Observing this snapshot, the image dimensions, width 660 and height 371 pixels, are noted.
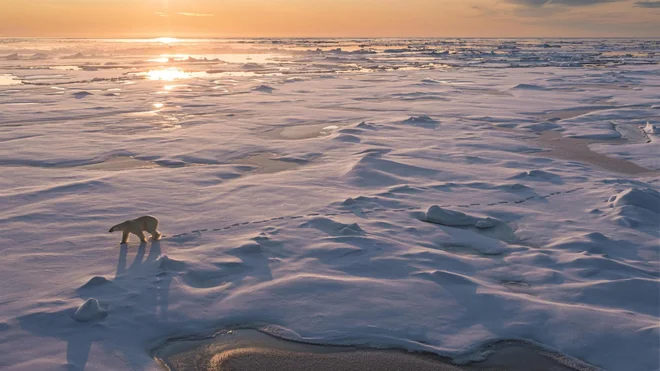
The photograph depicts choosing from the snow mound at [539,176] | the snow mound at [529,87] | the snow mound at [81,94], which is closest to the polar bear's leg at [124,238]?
the snow mound at [539,176]

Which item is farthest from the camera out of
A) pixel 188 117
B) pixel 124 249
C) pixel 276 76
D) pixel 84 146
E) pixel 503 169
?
pixel 276 76

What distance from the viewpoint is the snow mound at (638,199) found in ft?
22.4

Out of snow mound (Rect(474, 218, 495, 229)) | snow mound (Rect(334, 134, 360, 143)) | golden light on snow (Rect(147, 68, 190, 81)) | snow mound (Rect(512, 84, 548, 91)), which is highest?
golden light on snow (Rect(147, 68, 190, 81))

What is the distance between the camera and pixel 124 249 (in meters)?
5.48

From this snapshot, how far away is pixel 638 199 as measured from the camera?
6.88 metres

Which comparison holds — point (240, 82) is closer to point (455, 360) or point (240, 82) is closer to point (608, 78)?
point (608, 78)

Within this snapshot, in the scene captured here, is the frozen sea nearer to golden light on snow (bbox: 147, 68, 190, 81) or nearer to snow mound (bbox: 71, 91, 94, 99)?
snow mound (bbox: 71, 91, 94, 99)

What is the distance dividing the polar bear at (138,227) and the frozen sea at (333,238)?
134mm

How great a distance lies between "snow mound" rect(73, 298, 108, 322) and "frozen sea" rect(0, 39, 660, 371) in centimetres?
2

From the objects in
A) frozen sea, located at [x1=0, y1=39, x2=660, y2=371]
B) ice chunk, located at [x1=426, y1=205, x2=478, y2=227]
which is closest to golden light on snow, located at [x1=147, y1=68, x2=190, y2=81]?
frozen sea, located at [x1=0, y1=39, x2=660, y2=371]

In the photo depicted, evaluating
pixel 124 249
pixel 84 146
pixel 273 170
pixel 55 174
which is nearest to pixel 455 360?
pixel 124 249

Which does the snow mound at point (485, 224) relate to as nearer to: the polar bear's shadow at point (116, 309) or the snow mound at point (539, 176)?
the snow mound at point (539, 176)

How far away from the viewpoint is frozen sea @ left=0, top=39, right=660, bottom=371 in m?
4.04

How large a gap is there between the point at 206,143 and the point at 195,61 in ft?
115
